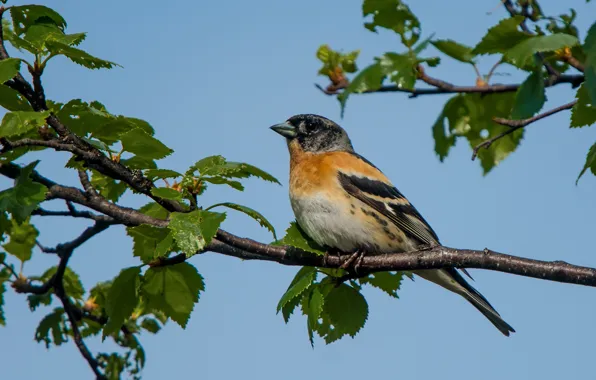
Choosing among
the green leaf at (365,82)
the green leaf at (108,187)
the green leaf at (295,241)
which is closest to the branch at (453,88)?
the green leaf at (365,82)

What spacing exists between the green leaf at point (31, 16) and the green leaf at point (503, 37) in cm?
261

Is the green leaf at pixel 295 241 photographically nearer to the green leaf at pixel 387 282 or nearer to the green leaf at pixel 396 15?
the green leaf at pixel 387 282

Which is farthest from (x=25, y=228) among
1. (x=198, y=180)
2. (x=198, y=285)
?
(x=198, y=180)

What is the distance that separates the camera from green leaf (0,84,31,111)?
4586mm

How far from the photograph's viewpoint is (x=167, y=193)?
451 cm

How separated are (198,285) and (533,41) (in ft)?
9.55

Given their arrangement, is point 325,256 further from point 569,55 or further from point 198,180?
point 569,55

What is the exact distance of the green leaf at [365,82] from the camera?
3812 millimetres

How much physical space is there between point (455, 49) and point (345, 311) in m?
1.95

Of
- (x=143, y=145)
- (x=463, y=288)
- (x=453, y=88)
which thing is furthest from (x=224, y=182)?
(x=463, y=288)

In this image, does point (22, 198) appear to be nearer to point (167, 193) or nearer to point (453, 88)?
point (167, 193)

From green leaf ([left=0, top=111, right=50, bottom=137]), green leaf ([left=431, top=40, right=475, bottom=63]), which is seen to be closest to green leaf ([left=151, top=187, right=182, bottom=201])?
green leaf ([left=0, top=111, right=50, bottom=137])

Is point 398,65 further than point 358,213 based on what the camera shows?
No

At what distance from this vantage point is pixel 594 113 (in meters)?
4.31
